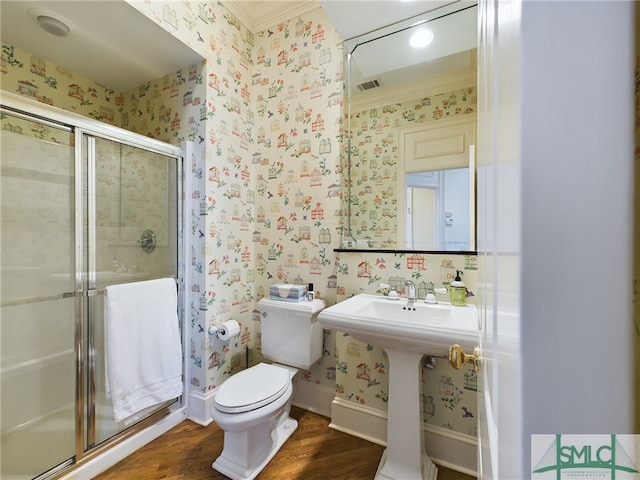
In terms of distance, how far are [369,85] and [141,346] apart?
6.39 feet

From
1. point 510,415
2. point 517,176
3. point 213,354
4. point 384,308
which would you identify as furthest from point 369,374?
point 517,176

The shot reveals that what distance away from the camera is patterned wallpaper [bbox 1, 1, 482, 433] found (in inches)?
67.5

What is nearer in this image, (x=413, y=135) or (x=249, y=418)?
(x=249, y=418)

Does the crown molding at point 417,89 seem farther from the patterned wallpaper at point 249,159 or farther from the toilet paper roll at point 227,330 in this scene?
the toilet paper roll at point 227,330

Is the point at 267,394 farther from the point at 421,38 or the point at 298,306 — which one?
the point at 421,38

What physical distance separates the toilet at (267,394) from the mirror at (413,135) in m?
0.61

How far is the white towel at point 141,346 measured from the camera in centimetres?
138

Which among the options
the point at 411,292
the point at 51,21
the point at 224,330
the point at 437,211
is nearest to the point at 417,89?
the point at 437,211

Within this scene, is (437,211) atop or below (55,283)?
atop

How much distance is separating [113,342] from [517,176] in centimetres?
173

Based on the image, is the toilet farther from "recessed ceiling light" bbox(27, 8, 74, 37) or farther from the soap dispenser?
"recessed ceiling light" bbox(27, 8, 74, 37)

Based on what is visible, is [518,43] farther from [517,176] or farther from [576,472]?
[576,472]

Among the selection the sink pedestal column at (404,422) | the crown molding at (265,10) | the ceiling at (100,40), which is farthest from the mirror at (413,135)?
the ceiling at (100,40)

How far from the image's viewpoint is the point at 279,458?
4.74 feet
